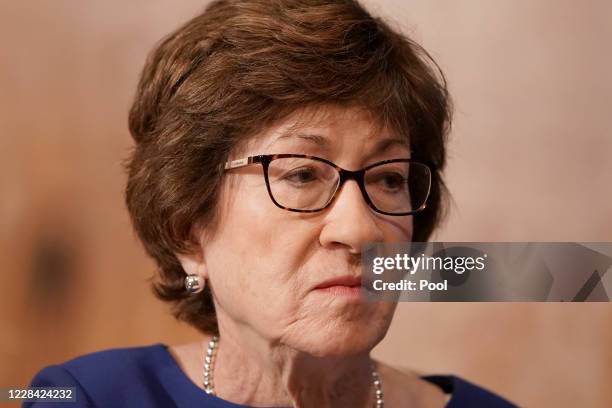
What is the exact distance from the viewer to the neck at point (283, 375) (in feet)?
→ 4.20

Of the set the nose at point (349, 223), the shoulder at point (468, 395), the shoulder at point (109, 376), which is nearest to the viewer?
the nose at point (349, 223)

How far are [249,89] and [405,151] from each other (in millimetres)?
257

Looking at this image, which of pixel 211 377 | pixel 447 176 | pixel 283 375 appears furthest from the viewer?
pixel 447 176

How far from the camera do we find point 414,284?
1.21 m

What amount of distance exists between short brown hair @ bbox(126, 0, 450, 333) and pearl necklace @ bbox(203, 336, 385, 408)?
0.18m

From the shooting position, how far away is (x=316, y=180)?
1221 millimetres

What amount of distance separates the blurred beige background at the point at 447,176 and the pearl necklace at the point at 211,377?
0.13 m

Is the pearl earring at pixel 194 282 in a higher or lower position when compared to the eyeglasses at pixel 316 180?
lower

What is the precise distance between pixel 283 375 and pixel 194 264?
0.24m

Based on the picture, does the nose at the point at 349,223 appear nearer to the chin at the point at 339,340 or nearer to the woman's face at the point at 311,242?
the woman's face at the point at 311,242

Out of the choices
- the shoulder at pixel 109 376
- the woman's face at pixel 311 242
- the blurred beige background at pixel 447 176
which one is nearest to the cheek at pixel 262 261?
the woman's face at pixel 311 242

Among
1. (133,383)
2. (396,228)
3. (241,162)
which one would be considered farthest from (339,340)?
(133,383)

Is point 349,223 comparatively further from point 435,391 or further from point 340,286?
point 435,391

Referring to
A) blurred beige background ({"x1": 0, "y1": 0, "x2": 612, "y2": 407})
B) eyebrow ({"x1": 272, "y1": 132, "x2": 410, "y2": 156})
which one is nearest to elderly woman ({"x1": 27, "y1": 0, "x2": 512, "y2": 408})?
eyebrow ({"x1": 272, "y1": 132, "x2": 410, "y2": 156})
